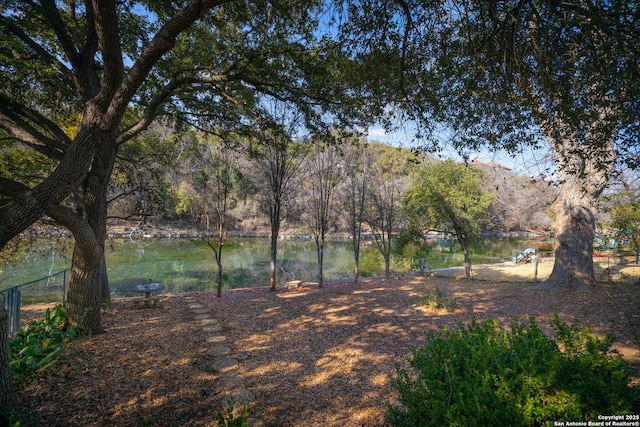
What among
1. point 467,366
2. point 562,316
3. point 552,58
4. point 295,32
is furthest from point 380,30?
point 562,316

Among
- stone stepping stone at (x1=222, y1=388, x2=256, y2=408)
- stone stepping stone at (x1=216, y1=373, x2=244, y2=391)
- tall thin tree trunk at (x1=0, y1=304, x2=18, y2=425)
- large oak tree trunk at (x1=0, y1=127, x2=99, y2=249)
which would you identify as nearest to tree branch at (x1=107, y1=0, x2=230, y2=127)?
large oak tree trunk at (x1=0, y1=127, x2=99, y2=249)

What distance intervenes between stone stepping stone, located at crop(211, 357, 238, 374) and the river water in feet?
30.0

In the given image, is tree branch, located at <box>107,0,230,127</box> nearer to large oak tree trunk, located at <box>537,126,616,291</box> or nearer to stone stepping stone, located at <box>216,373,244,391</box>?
stone stepping stone, located at <box>216,373,244,391</box>

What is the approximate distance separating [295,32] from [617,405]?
5.81m

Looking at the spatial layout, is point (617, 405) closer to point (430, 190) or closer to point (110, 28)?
point (110, 28)

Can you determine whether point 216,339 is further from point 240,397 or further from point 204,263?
point 204,263

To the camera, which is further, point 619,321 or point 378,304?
point 378,304

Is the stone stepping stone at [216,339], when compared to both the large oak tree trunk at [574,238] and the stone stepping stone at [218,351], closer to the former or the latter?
the stone stepping stone at [218,351]

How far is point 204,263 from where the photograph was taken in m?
17.5

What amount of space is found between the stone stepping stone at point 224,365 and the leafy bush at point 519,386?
95.8 inches

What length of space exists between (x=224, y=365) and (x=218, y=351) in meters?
0.48

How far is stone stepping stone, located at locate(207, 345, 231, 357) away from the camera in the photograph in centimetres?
409

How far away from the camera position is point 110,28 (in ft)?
11.5

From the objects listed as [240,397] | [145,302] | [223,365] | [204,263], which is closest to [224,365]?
[223,365]
